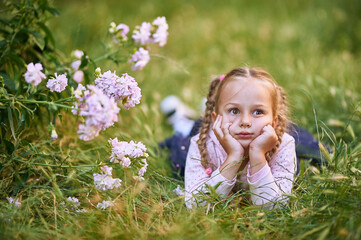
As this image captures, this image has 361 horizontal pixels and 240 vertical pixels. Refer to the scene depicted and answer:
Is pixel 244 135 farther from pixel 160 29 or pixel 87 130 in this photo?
pixel 160 29

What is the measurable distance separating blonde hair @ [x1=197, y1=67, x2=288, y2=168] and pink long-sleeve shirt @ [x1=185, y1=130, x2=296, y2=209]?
40 mm

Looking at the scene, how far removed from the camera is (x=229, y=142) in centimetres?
193

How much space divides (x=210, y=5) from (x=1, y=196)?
198 inches

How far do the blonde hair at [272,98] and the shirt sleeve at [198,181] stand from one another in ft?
0.16

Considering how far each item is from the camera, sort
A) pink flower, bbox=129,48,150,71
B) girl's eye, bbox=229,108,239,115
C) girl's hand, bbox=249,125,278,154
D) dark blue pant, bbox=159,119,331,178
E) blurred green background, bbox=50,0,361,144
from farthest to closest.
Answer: blurred green background, bbox=50,0,361,144
dark blue pant, bbox=159,119,331,178
pink flower, bbox=129,48,150,71
girl's eye, bbox=229,108,239,115
girl's hand, bbox=249,125,278,154

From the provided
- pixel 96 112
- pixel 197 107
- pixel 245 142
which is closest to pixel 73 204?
pixel 96 112

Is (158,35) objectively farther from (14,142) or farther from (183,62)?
(183,62)

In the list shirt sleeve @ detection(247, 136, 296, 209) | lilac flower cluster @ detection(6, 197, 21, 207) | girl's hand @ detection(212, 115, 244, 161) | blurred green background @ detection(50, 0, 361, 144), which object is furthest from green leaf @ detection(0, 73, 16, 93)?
shirt sleeve @ detection(247, 136, 296, 209)

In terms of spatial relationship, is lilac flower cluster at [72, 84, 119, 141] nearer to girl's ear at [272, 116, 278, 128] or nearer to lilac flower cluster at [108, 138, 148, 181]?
lilac flower cluster at [108, 138, 148, 181]

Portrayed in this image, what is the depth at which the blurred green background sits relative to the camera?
336cm

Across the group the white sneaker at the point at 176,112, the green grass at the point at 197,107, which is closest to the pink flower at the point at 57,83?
the green grass at the point at 197,107

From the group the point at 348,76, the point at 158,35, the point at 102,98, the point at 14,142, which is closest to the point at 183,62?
the point at 348,76

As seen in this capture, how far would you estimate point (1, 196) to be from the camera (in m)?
1.95

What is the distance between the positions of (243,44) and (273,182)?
3.21m
